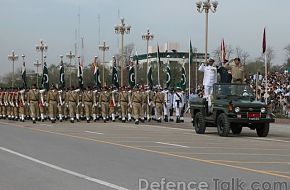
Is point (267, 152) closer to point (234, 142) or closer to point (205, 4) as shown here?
point (234, 142)

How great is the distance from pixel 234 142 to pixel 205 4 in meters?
18.0

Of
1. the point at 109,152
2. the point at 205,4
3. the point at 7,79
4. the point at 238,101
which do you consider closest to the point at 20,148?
the point at 109,152

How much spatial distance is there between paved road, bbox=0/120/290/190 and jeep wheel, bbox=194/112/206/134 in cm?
287

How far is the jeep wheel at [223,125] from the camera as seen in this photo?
20.2m

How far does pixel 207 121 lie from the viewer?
2192 centimetres

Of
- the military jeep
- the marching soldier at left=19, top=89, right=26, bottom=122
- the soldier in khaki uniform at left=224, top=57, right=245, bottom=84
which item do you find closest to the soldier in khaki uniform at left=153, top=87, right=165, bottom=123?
the marching soldier at left=19, top=89, right=26, bottom=122

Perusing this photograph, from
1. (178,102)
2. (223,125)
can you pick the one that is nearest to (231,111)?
(223,125)

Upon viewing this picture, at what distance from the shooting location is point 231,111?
2000 centimetres

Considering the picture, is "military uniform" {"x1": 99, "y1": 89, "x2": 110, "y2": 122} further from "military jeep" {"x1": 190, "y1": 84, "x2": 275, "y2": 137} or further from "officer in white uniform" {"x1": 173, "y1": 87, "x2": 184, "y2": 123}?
"military jeep" {"x1": 190, "y1": 84, "x2": 275, "y2": 137}

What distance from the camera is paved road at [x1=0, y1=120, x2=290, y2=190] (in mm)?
10148

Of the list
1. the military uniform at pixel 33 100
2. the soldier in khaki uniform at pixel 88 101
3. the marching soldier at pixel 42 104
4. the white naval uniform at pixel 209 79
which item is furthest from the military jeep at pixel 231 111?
the marching soldier at pixel 42 104

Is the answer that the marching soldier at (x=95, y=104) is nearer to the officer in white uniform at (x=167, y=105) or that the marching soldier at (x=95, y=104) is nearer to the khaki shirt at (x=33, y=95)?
the khaki shirt at (x=33, y=95)

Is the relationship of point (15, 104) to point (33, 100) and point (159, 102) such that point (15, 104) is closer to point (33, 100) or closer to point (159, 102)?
point (33, 100)

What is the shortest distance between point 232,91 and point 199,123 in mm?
2159
